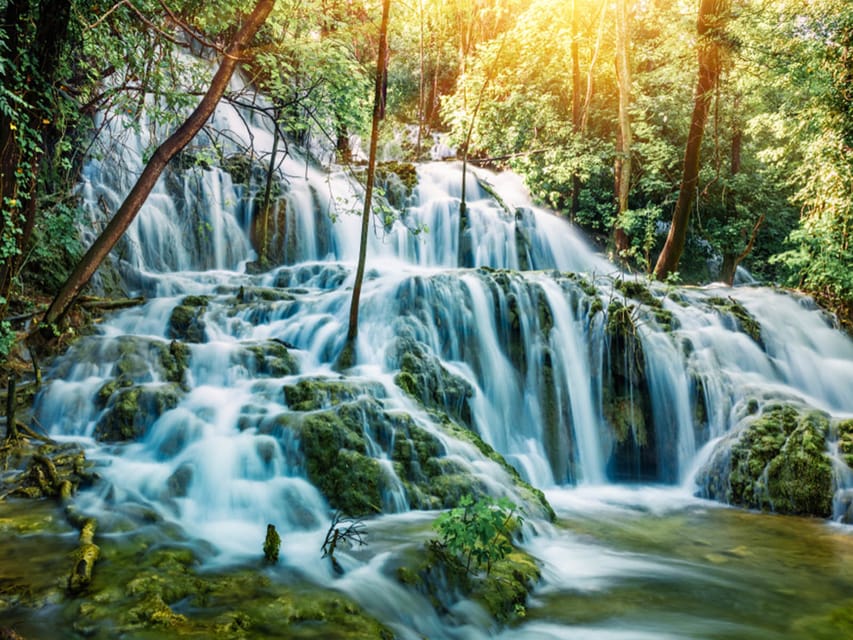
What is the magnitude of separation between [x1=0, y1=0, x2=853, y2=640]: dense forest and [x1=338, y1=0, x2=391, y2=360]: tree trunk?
7cm

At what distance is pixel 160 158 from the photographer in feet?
18.6

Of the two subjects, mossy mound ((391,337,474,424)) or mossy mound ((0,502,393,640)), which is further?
mossy mound ((391,337,474,424))

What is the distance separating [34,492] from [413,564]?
358 centimetres

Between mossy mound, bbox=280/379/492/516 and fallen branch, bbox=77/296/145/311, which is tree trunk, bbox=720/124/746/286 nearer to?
mossy mound, bbox=280/379/492/516

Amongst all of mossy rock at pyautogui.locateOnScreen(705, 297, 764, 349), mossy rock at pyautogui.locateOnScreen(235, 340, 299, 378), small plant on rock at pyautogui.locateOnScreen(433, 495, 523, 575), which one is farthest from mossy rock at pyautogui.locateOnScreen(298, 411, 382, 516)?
mossy rock at pyautogui.locateOnScreen(705, 297, 764, 349)

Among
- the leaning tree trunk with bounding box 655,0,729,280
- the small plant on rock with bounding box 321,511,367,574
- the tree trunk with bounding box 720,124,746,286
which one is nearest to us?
the small plant on rock with bounding box 321,511,367,574

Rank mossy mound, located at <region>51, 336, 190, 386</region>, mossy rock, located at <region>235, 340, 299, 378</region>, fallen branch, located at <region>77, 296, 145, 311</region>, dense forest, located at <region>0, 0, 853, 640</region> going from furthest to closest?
fallen branch, located at <region>77, 296, 145, 311</region>, mossy rock, located at <region>235, 340, 299, 378</region>, mossy mound, located at <region>51, 336, 190, 386</region>, dense forest, located at <region>0, 0, 853, 640</region>

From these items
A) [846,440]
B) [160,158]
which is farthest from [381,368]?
[846,440]

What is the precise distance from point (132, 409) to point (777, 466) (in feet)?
28.0

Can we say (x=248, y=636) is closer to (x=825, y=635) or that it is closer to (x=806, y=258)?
(x=825, y=635)

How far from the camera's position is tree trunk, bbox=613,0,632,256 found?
51.2 feet

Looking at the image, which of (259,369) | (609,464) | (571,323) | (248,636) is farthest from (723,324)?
(248,636)

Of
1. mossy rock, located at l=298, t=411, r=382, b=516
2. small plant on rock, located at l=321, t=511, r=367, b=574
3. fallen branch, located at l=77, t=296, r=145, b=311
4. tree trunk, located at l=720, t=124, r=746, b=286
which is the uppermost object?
tree trunk, located at l=720, t=124, r=746, b=286

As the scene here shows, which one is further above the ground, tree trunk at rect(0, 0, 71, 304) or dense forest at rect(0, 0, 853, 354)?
dense forest at rect(0, 0, 853, 354)
